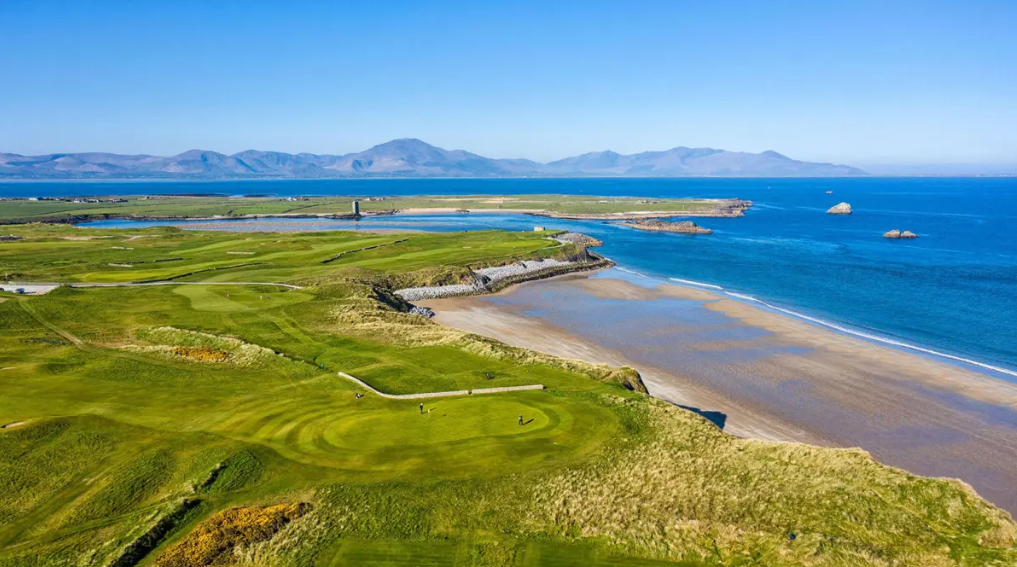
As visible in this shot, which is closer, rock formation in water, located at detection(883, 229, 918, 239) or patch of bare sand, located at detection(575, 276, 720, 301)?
patch of bare sand, located at detection(575, 276, 720, 301)

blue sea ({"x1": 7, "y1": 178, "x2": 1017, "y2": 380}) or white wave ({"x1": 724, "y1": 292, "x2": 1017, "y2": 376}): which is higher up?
blue sea ({"x1": 7, "y1": 178, "x2": 1017, "y2": 380})

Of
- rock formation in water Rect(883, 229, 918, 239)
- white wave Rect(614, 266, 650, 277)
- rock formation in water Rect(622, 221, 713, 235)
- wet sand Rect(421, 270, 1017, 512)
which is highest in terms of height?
rock formation in water Rect(622, 221, 713, 235)

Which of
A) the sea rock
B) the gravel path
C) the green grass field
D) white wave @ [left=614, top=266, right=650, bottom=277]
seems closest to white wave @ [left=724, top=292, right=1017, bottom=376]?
white wave @ [left=614, top=266, right=650, bottom=277]

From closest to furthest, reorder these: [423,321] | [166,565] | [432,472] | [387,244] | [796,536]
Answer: [166,565] < [796,536] < [432,472] < [423,321] < [387,244]

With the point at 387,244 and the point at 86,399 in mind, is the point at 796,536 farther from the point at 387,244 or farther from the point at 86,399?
the point at 387,244

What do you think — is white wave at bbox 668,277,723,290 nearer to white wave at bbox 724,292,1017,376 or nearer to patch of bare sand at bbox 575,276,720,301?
patch of bare sand at bbox 575,276,720,301

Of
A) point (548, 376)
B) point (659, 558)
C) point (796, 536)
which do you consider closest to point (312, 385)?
point (548, 376)
